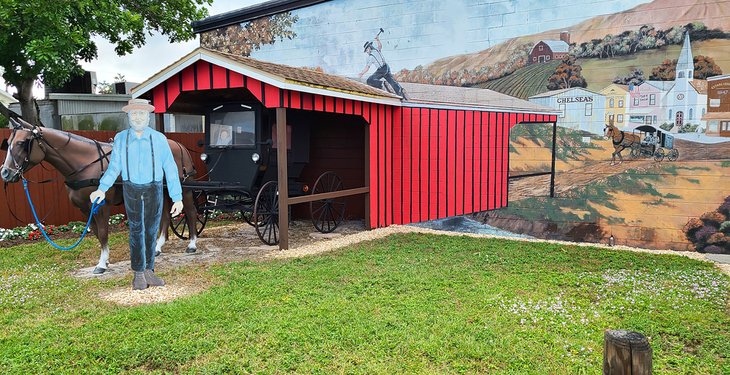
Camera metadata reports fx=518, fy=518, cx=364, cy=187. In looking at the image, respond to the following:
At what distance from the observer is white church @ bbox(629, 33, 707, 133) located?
736 centimetres

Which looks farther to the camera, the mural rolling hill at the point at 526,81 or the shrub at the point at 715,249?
the mural rolling hill at the point at 526,81

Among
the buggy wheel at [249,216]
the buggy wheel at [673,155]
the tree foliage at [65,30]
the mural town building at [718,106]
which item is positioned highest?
the tree foliage at [65,30]

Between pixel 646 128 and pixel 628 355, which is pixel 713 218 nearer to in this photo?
pixel 646 128

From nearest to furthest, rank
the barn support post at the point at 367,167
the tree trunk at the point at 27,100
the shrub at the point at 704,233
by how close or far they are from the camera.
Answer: the shrub at the point at 704,233 → the barn support post at the point at 367,167 → the tree trunk at the point at 27,100

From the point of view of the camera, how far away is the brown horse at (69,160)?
236 inches

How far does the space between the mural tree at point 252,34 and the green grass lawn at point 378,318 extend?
245 inches

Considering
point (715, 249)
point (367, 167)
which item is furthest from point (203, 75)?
point (715, 249)

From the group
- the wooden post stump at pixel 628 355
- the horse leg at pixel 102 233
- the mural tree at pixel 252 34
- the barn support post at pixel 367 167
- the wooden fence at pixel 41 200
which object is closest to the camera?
the wooden post stump at pixel 628 355

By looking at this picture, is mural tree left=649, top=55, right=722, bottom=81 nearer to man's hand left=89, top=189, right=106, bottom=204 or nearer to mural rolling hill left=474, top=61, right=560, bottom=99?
mural rolling hill left=474, top=61, right=560, bottom=99

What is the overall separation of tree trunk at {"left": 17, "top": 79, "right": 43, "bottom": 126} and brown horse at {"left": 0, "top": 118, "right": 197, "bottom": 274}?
7095 millimetres

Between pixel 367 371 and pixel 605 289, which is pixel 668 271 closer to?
pixel 605 289

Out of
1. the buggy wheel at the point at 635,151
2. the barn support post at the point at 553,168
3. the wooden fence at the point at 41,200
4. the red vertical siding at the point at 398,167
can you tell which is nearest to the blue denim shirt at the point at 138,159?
the wooden fence at the point at 41,200

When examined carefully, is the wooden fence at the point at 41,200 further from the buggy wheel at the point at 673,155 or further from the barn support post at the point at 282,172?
the buggy wheel at the point at 673,155

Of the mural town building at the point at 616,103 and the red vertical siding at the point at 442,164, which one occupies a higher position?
the mural town building at the point at 616,103
